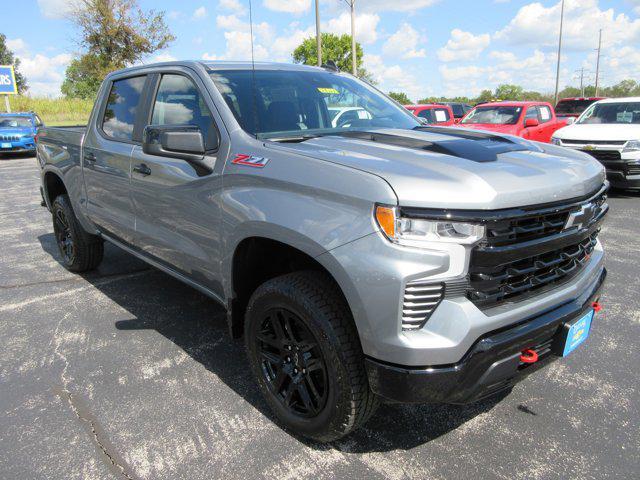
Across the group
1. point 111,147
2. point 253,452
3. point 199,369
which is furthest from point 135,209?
point 253,452

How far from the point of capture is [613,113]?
33.4 ft

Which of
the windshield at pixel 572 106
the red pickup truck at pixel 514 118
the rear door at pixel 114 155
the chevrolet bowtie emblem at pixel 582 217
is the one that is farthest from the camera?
the windshield at pixel 572 106

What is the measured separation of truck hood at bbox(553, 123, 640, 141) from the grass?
31.4 meters

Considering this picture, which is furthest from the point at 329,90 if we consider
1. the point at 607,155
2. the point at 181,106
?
the point at 607,155

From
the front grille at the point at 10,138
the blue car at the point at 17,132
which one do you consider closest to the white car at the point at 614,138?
the blue car at the point at 17,132

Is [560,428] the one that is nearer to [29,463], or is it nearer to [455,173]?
[455,173]

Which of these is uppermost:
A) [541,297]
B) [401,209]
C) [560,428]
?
[401,209]

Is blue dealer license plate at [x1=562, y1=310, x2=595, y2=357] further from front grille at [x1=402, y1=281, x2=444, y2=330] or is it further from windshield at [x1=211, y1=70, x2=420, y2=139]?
windshield at [x1=211, y1=70, x2=420, y2=139]

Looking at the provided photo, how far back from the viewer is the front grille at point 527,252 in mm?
1927

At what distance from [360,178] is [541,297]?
36.7 inches

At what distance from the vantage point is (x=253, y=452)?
2.44 meters

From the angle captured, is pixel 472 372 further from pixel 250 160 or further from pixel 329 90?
pixel 329 90

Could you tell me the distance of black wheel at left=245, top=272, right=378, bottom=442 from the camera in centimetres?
212

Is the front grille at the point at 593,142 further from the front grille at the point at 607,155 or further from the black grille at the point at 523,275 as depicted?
the black grille at the point at 523,275
